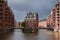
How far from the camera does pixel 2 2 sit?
177250 millimetres

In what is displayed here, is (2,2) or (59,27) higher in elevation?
(2,2)

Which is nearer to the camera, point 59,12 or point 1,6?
point 1,6

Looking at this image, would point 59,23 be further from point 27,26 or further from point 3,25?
point 3,25

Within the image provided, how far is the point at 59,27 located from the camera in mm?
186625

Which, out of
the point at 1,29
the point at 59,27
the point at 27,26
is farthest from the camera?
the point at 27,26

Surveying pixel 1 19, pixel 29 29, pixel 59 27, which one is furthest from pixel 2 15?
pixel 59 27

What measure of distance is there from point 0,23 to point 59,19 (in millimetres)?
45599

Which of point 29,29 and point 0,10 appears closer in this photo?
point 0,10

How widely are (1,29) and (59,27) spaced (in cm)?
4411

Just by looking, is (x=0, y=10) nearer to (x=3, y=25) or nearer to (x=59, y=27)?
(x=3, y=25)

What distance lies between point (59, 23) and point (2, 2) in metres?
45.3

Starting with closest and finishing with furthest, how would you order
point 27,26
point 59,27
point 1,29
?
point 1,29 → point 59,27 → point 27,26

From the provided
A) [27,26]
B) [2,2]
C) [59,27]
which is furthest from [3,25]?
[59,27]

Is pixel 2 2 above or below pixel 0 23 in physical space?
above
